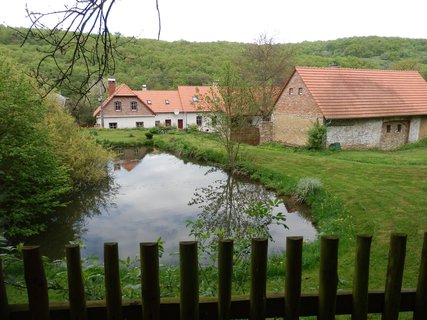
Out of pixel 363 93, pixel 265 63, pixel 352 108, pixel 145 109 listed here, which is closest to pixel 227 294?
pixel 352 108

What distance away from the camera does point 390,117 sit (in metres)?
23.0

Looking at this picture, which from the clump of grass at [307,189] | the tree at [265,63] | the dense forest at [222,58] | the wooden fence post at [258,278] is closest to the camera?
the wooden fence post at [258,278]

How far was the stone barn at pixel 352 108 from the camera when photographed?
22.0 meters

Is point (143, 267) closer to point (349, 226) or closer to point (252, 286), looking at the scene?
point (252, 286)

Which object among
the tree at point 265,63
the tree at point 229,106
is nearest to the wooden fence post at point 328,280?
the tree at point 229,106

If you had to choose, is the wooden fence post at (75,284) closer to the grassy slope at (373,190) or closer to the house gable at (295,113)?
the grassy slope at (373,190)

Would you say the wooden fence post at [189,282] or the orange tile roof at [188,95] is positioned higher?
the orange tile roof at [188,95]

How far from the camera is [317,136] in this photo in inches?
843

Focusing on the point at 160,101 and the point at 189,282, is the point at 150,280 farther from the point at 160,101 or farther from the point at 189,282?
the point at 160,101

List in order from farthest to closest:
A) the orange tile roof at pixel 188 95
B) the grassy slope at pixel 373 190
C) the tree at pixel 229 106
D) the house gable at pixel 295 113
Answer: the orange tile roof at pixel 188 95
the house gable at pixel 295 113
the tree at pixel 229 106
the grassy slope at pixel 373 190

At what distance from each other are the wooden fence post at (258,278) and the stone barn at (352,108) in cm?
2084

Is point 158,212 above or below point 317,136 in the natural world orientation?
below

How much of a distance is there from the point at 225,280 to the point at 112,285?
561 mm

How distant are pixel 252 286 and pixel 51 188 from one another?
37.8ft
